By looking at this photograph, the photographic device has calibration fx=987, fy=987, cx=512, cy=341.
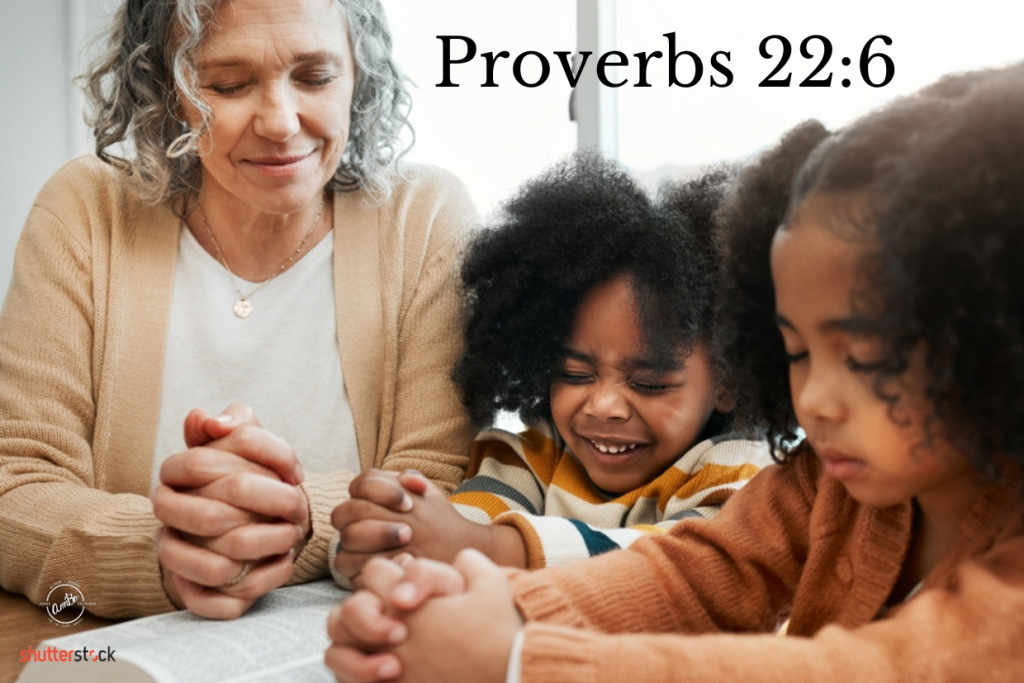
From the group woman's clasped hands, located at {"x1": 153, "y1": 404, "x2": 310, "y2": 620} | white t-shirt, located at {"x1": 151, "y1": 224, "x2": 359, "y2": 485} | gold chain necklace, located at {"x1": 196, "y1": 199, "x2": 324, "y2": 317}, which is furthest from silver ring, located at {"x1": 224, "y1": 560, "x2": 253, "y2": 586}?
gold chain necklace, located at {"x1": 196, "y1": 199, "x2": 324, "y2": 317}

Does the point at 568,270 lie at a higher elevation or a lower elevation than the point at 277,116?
lower

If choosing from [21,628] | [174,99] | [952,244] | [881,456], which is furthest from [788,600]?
[174,99]

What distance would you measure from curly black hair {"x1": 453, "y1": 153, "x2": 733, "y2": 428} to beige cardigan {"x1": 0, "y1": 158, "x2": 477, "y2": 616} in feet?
0.29

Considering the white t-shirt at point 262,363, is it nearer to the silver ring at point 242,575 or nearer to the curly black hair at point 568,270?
the curly black hair at point 568,270

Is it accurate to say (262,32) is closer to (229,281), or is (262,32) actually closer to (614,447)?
(229,281)

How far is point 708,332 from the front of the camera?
1.20 metres

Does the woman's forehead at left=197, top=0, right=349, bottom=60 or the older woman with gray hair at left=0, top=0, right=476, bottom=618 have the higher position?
the woman's forehead at left=197, top=0, right=349, bottom=60

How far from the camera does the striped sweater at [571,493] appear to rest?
3.41ft

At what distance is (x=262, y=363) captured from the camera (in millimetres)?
1439

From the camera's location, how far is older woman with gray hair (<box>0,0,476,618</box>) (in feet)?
4.29

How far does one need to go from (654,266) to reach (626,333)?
0.09m

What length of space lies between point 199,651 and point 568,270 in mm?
615

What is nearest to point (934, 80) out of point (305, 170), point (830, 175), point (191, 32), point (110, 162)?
point (830, 175)

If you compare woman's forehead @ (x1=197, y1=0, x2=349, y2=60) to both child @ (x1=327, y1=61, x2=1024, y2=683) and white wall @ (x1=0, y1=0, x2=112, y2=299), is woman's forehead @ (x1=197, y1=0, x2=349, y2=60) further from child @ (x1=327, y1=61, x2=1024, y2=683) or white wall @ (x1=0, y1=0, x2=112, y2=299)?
white wall @ (x1=0, y1=0, x2=112, y2=299)
